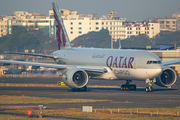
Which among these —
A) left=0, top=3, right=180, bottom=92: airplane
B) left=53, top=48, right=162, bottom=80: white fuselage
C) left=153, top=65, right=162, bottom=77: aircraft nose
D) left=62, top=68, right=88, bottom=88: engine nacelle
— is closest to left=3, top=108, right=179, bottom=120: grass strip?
left=153, top=65, right=162, bottom=77: aircraft nose

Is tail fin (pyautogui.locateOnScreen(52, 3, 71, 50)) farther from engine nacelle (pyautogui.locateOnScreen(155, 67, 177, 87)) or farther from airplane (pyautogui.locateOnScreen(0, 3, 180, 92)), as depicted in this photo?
engine nacelle (pyautogui.locateOnScreen(155, 67, 177, 87))

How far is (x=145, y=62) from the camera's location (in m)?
49.0

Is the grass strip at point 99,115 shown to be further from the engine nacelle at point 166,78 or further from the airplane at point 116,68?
the engine nacelle at point 166,78

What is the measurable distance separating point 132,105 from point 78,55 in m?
25.3

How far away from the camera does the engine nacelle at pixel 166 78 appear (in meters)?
52.3

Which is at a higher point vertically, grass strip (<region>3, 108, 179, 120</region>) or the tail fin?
the tail fin

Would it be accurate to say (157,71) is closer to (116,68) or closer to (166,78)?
(166,78)

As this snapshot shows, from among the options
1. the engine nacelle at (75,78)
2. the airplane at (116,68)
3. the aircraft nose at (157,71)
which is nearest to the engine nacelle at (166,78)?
the airplane at (116,68)

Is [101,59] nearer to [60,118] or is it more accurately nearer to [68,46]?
[68,46]

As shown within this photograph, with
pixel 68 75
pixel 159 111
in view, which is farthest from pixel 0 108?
pixel 68 75

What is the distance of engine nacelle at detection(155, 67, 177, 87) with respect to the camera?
52.3m

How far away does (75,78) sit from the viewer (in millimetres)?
51875

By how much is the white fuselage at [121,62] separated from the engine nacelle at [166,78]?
158 inches

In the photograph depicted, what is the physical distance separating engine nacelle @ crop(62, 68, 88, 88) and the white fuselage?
129 inches
